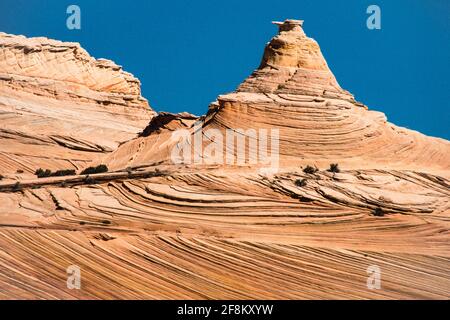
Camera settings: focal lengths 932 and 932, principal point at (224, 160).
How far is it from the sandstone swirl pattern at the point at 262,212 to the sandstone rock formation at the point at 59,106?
30.7 ft

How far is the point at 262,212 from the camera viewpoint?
38.0 metres

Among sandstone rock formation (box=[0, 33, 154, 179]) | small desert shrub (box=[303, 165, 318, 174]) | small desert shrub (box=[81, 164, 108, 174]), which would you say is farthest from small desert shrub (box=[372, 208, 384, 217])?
sandstone rock formation (box=[0, 33, 154, 179])

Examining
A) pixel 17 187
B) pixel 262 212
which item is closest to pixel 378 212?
pixel 262 212

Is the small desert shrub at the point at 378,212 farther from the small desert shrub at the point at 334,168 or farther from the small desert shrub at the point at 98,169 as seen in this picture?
the small desert shrub at the point at 98,169

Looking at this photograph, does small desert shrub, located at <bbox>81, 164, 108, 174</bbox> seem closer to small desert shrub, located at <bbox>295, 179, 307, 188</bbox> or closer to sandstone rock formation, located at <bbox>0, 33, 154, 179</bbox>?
sandstone rock formation, located at <bbox>0, 33, 154, 179</bbox>

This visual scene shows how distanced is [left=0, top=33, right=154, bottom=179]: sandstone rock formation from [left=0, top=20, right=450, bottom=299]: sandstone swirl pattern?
935 centimetres

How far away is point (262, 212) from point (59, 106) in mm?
38310

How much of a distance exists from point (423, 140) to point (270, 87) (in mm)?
8551

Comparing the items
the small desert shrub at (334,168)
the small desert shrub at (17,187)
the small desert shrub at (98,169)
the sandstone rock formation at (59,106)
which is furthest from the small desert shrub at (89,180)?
the small desert shrub at (334,168)

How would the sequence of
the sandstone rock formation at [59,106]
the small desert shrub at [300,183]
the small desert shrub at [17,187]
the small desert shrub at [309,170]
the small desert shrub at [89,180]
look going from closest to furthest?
the small desert shrub at [300,183]
the small desert shrub at [309,170]
the small desert shrub at [89,180]
the small desert shrub at [17,187]
the sandstone rock formation at [59,106]

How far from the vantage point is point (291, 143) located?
4431 cm

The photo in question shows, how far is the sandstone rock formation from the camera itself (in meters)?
60.4

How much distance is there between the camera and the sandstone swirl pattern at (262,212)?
112ft

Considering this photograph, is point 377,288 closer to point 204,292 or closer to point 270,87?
point 204,292
